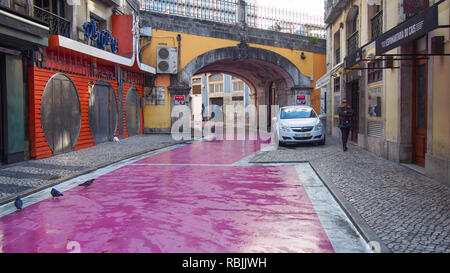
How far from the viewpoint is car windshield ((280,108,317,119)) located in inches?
607

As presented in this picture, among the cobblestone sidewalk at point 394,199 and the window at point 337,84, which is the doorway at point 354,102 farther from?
the cobblestone sidewalk at point 394,199

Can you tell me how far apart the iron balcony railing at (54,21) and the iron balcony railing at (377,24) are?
9932mm

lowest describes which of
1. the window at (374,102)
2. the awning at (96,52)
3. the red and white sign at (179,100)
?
the window at (374,102)

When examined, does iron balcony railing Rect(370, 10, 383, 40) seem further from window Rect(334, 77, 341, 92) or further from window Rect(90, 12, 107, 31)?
window Rect(90, 12, 107, 31)

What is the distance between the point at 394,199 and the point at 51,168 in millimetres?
7626

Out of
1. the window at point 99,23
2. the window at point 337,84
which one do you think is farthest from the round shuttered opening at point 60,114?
the window at point 337,84

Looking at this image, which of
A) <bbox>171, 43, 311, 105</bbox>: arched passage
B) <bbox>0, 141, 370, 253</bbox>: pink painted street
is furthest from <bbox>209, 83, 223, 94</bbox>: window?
<bbox>0, 141, 370, 253</bbox>: pink painted street

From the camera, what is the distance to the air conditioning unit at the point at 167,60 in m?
20.4

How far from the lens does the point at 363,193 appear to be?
6.33 m

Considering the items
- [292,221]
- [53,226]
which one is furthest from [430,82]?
[53,226]

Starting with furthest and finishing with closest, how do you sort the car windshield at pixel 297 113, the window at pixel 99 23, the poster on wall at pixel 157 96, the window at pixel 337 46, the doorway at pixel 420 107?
the poster on wall at pixel 157 96
the window at pixel 337 46
the window at pixel 99 23
the car windshield at pixel 297 113
the doorway at pixel 420 107

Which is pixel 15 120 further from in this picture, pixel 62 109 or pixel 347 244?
pixel 347 244

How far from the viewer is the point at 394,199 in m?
5.89
